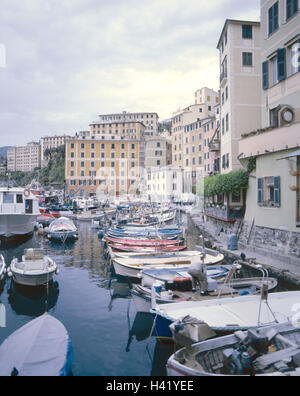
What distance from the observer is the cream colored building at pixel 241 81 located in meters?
27.4

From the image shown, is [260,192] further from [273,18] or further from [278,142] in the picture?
[273,18]

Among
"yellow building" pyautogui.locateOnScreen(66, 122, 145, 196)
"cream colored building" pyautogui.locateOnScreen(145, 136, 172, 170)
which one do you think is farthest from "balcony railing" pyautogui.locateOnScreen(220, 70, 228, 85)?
"cream colored building" pyautogui.locateOnScreen(145, 136, 172, 170)

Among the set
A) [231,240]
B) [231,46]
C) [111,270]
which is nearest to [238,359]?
[111,270]

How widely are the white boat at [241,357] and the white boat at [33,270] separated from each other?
31.1 ft

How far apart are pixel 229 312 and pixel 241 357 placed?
10.2ft

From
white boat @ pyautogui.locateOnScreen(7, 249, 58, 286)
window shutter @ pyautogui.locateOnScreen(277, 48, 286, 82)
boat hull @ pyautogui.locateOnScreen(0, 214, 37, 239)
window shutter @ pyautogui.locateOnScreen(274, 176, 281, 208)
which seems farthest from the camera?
boat hull @ pyautogui.locateOnScreen(0, 214, 37, 239)

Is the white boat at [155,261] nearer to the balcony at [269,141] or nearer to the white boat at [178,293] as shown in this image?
the white boat at [178,293]

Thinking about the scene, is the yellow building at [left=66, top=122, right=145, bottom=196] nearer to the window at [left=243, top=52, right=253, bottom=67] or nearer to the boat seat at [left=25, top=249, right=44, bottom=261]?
the window at [left=243, top=52, right=253, bottom=67]

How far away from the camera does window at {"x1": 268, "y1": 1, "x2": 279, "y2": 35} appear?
2002cm

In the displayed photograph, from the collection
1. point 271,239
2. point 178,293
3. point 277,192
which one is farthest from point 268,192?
point 178,293

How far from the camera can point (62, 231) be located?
1249 inches

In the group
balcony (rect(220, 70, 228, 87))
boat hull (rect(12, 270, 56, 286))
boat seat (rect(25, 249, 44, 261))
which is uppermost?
balcony (rect(220, 70, 228, 87))

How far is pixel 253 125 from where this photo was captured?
27.4 meters

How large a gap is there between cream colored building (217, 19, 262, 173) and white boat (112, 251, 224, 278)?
1188 cm
